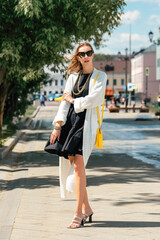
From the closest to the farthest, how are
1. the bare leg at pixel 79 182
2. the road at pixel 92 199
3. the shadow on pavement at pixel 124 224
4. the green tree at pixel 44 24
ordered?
the road at pixel 92 199 < the bare leg at pixel 79 182 < the shadow on pavement at pixel 124 224 < the green tree at pixel 44 24

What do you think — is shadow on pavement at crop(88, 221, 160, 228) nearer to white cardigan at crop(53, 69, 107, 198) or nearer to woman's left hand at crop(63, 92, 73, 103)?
white cardigan at crop(53, 69, 107, 198)

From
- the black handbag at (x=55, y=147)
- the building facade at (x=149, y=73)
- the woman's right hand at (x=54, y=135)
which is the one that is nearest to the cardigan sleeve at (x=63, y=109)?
the woman's right hand at (x=54, y=135)

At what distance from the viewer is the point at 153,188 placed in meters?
8.58

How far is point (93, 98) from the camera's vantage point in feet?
18.7

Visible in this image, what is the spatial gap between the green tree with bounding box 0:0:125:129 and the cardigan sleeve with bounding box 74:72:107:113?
615 centimetres

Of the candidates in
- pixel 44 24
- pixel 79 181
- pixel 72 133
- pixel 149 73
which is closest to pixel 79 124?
pixel 72 133

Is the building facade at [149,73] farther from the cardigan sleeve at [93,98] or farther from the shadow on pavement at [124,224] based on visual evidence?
the cardigan sleeve at [93,98]

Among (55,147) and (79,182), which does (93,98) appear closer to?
(55,147)

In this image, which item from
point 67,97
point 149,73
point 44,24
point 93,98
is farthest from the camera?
point 149,73

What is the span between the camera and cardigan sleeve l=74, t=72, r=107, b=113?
5672 millimetres

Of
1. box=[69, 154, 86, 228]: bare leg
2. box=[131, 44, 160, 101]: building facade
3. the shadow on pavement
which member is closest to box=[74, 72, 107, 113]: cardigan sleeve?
box=[69, 154, 86, 228]: bare leg

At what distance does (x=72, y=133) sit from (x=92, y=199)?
2.06 meters

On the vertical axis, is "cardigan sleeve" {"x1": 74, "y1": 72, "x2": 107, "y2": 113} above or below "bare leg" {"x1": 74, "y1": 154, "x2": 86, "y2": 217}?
above

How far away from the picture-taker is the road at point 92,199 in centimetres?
562
